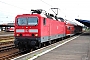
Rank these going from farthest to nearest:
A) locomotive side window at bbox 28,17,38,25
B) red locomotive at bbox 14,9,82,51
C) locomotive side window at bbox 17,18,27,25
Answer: locomotive side window at bbox 17,18,27,25, locomotive side window at bbox 28,17,38,25, red locomotive at bbox 14,9,82,51

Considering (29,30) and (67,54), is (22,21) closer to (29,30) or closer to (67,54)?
(29,30)

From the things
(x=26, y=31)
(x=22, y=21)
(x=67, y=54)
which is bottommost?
(x=67, y=54)

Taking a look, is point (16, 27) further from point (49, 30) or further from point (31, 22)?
point (49, 30)

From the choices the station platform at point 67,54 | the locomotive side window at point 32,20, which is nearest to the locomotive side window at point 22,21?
the locomotive side window at point 32,20

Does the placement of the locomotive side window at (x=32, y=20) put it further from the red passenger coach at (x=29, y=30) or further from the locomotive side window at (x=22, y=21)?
the locomotive side window at (x=22, y=21)

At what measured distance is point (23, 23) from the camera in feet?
53.7

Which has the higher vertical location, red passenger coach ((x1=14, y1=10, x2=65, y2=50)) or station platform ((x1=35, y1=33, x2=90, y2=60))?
red passenger coach ((x1=14, y1=10, x2=65, y2=50))

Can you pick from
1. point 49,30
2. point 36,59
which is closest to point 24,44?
point 49,30

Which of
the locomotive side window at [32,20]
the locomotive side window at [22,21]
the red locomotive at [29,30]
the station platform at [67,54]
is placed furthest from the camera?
the locomotive side window at [22,21]

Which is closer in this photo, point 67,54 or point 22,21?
point 67,54

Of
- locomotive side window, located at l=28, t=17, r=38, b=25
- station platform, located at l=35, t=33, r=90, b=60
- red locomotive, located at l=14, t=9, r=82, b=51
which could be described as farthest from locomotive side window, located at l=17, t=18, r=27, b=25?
station platform, located at l=35, t=33, r=90, b=60

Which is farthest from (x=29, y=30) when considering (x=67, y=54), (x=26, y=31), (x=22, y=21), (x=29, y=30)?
(x=67, y=54)

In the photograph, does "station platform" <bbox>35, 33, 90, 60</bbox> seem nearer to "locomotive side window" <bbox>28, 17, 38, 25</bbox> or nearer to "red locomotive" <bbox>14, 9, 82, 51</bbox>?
"red locomotive" <bbox>14, 9, 82, 51</bbox>

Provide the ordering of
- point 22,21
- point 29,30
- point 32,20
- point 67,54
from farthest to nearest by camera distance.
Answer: point 22,21, point 32,20, point 29,30, point 67,54
